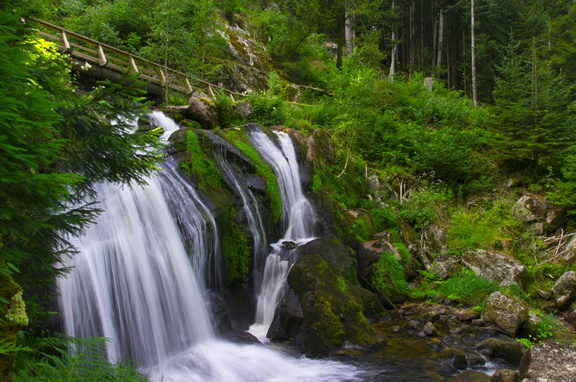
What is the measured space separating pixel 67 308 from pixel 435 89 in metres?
24.0

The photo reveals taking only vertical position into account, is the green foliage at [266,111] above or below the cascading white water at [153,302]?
above

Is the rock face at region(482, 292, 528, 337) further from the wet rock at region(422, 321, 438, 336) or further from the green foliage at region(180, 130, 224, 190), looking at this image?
the green foliage at region(180, 130, 224, 190)

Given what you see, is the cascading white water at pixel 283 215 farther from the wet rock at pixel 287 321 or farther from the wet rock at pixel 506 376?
the wet rock at pixel 506 376

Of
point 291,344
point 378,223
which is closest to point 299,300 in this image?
point 291,344

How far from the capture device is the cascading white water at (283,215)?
8.49 metres

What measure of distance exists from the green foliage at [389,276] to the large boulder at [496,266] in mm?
2417

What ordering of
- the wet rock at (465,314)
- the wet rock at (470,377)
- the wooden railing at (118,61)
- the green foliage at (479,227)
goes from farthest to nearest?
the wooden railing at (118,61)
the green foliage at (479,227)
the wet rock at (465,314)
the wet rock at (470,377)

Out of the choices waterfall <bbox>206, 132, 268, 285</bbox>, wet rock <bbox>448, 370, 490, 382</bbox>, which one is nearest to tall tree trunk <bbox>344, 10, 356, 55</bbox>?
waterfall <bbox>206, 132, 268, 285</bbox>

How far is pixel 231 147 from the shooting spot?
10289 millimetres

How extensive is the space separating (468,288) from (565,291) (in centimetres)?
233

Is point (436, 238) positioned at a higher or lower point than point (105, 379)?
higher

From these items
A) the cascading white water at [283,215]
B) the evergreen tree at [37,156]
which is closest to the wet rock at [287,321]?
the cascading white water at [283,215]

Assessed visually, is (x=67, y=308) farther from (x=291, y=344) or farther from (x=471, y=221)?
(x=471, y=221)

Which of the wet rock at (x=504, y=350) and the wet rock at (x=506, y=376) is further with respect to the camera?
the wet rock at (x=504, y=350)
